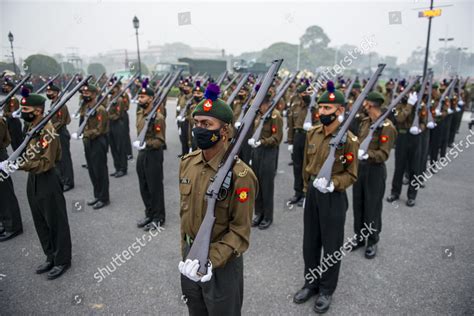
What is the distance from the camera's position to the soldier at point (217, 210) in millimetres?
2195

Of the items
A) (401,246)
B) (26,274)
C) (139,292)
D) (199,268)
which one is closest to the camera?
(199,268)

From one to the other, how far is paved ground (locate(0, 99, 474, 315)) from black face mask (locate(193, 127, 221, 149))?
218cm

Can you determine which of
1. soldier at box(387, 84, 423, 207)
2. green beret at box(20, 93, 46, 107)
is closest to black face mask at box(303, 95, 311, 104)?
soldier at box(387, 84, 423, 207)

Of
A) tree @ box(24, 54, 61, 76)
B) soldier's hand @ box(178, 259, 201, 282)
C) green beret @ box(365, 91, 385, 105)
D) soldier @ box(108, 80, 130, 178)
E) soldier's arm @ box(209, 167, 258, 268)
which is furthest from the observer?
soldier @ box(108, 80, 130, 178)

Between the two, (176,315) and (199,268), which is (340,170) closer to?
(199,268)

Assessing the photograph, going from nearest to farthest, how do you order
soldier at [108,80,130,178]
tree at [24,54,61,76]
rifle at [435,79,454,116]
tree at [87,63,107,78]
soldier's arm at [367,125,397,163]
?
1. soldier's arm at [367,125,397,163]
2. tree at [24,54,61,76]
3. soldier at [108,80,130,178]
4. rifle at [435,79,454,116]
5. tree at [87,63,107,78]

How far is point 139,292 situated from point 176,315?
67cm

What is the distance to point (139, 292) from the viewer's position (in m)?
3.80

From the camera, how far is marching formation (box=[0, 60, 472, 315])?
2.26 m

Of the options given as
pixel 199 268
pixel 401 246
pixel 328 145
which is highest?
pixel 328 145

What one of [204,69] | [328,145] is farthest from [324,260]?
[204,69]

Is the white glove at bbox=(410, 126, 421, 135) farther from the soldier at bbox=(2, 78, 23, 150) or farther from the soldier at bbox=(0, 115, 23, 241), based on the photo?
the soldier at bbox=(2, 78, 23, 150)

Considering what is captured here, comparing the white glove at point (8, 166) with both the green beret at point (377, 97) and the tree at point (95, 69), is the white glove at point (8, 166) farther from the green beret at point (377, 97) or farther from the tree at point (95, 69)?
the tree at point (95, 69)

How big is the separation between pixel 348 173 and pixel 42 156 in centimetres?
369
